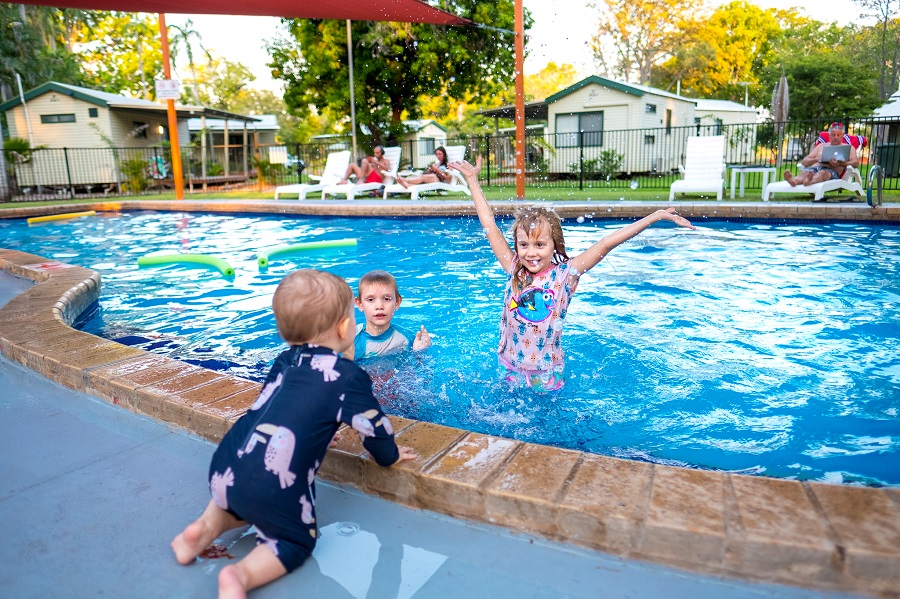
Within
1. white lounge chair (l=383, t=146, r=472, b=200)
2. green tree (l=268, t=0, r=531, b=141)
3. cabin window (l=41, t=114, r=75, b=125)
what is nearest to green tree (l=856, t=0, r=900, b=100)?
green tree (l=268, t=0, r=531, b=141)

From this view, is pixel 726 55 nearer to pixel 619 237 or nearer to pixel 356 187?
pixel 356 187

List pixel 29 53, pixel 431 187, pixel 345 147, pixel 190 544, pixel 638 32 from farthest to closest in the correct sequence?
pixel 638 32 < pixel 29 53 < pixel 345 147 < pixel 431 187 < pixel 190 544

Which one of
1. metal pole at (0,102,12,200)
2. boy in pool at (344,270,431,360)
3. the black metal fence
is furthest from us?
the black metal fence

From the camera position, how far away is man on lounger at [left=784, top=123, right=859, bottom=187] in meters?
10.7

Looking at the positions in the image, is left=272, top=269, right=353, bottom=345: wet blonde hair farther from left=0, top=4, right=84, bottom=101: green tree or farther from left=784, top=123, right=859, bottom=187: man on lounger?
left=0, top=4, right=84, bottom=101: green tree

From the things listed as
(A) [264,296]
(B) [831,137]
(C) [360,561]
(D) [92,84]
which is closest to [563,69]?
(D) [92,84]

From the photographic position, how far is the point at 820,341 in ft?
14.6

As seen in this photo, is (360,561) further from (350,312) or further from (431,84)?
(431,84)

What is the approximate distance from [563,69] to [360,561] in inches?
2792

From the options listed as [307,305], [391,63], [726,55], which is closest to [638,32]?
[726,55]

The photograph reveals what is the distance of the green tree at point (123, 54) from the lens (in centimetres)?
4053

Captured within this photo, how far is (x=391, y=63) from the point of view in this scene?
21.9m

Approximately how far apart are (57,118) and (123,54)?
22.7 metres

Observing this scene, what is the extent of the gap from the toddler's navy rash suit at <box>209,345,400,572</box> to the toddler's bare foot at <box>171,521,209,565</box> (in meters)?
0.09
